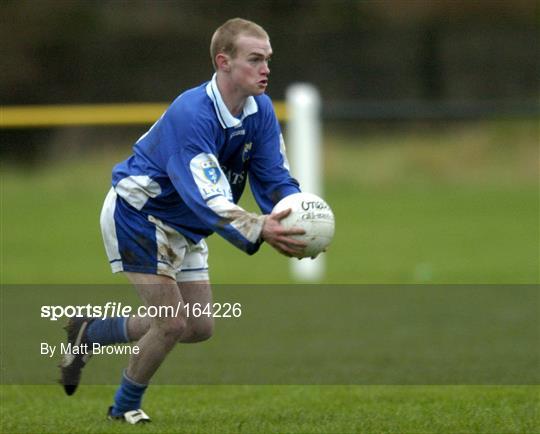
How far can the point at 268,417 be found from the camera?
5676 mm

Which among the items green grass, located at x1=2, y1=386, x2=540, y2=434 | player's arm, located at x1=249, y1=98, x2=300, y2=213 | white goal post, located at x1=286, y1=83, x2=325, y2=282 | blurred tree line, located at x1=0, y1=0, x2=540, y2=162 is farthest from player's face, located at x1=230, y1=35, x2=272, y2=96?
blurred tree line, located at x1=0, y1=0, x2=540, y2=162

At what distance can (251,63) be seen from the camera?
5.14 metres

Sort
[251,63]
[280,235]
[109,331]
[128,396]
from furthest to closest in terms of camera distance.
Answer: [109,331], [128,396], [251,63], [280,235]

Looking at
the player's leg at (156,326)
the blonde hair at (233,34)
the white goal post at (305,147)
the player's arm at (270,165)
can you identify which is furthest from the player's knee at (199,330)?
the white goal post at (305,147)

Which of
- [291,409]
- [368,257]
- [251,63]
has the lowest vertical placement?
[291,409]

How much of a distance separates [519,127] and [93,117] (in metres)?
10.1

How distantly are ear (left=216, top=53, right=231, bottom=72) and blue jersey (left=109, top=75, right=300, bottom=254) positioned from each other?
0.08 metres

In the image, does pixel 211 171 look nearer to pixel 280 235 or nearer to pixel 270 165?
pixel 280 235

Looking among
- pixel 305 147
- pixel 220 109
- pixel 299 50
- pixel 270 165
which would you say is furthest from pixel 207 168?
pixel 299 50

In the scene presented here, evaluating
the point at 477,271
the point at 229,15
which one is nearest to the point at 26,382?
the point at 477,271

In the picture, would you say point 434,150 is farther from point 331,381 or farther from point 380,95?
point 331,381

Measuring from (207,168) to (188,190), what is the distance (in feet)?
0.39

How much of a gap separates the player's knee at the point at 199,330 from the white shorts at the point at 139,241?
245mm

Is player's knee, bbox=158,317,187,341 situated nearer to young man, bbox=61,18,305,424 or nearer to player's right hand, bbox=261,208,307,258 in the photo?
young man, bbox=61,18,305,424
